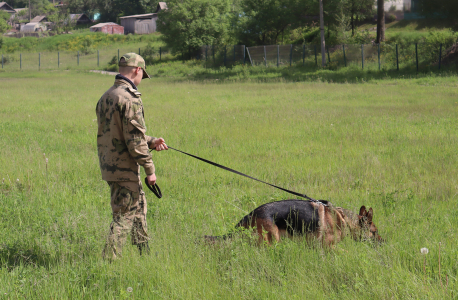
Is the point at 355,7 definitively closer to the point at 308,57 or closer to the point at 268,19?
the point at 268,19

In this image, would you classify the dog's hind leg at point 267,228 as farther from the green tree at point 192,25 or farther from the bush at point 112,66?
the green tree at point 192,25

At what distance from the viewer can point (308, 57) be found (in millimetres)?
32375

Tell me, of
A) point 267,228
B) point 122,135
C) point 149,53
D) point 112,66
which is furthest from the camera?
point 149,53

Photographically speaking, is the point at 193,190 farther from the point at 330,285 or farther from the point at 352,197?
the point at 330,285

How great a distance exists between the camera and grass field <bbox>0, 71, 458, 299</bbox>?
3.17 meters

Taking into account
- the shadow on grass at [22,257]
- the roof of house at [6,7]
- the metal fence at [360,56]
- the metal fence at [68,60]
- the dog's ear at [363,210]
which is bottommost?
the shadow on grass at [22,257]

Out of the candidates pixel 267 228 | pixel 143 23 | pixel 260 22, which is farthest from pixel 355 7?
pixel 143 23

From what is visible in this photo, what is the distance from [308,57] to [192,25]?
53.2 feet

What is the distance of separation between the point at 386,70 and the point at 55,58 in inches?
1672

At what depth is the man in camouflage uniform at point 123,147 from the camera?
3.47 m

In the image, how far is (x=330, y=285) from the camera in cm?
314

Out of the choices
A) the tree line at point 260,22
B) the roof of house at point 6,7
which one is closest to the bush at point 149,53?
the tree line at point 260,22

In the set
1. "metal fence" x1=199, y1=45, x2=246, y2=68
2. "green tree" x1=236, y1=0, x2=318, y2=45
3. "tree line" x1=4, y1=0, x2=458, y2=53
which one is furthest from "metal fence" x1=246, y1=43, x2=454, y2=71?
"green tree" x1=236, y1=0, x2=318, y2=45

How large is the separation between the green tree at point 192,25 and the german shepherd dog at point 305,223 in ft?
135
